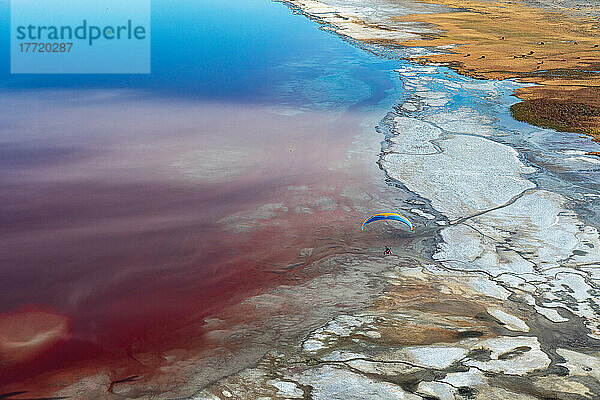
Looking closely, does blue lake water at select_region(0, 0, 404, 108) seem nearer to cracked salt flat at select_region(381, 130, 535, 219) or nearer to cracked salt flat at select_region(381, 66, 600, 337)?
cracked salt flat at select_region(381, 66, 600, 337)

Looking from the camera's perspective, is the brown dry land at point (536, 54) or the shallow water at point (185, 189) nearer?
the shallow water at point (185, 189)

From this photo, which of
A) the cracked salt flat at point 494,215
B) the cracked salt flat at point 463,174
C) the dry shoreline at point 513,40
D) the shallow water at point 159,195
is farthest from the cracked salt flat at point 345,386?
the dry shoreline at point 513,40

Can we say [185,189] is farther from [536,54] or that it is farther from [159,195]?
[536,54]

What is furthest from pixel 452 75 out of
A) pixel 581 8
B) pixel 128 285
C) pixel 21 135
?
pixel 581 8

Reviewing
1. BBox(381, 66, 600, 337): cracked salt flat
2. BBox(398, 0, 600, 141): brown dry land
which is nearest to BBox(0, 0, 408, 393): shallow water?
BBox(381, 66, 600, 337): cracked salt flat

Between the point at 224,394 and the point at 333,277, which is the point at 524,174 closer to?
the point at 333,277

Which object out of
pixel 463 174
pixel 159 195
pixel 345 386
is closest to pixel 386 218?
pixel 463 174

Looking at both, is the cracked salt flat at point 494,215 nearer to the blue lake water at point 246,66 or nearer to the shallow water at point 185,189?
the shallow water at point 185,189

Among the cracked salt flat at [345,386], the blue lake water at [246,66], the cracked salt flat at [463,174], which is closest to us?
the cracked salt flat at [345,386]
